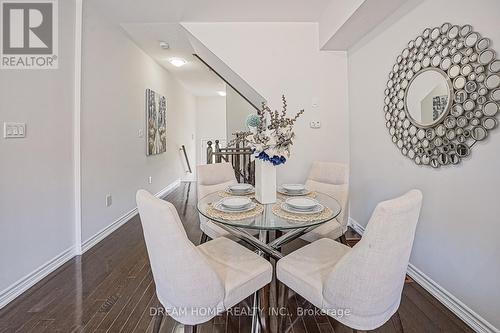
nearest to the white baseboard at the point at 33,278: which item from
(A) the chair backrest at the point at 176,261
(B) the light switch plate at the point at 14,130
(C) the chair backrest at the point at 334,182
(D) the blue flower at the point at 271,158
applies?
(B) the light switch plate at the point at 14,130

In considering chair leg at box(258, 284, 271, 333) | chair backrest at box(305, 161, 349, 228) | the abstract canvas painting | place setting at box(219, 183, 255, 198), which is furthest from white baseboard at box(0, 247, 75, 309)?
chair backrest at box(305, 161, 349, 228)

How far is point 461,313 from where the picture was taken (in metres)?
1.64

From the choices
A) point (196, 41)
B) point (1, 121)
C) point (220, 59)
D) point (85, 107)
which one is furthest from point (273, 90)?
point (1, 121)

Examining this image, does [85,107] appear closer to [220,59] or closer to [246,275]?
[220,59]

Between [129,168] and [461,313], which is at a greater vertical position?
[129,168]

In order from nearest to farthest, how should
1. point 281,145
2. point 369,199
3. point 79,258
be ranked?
1. point 281,145
2. point 79,258
3. point 369,199

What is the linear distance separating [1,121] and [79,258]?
137 centimetres

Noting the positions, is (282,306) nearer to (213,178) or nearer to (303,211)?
(303,211)

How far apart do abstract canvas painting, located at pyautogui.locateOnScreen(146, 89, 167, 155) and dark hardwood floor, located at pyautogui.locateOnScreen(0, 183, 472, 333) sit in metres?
2.46

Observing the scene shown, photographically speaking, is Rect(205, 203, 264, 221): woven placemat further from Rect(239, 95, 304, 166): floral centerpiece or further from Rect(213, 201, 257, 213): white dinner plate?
Rect(239, 95, 304, 166): floral centerpiece

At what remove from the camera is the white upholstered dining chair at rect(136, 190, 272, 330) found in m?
1.08

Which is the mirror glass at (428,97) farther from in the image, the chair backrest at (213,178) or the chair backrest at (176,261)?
the chair backrest at (176,261)

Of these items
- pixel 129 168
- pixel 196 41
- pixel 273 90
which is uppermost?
pixel 196 41

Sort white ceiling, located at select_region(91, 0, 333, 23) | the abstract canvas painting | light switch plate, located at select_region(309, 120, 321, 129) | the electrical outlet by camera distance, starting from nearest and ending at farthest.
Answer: white ceiling, located at select_region(91, 0, 333, 23) < the electrical outlet < light switch plate, located at select_region(309, 120, 321, 129) < the abstract canvas painting
